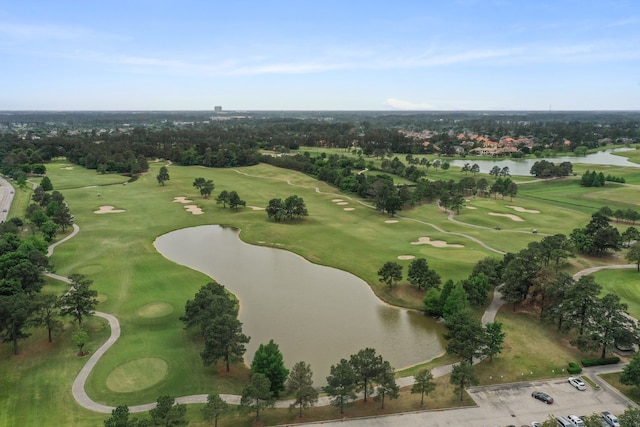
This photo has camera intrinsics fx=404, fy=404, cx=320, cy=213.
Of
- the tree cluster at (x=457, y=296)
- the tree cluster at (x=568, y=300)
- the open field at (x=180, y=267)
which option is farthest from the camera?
the tree cluster at (x=457, y=296)

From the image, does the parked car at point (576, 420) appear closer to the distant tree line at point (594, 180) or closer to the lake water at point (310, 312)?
the lake water at point (310, 312)

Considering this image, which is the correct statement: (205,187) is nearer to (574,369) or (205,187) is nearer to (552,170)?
(574,369)

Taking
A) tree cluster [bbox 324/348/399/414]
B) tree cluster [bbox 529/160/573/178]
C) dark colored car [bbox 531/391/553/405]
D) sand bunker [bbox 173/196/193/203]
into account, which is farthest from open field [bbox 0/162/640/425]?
tree cluster [bbox 529/160/573/178]

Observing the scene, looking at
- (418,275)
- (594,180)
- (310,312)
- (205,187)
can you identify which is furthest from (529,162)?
(310,312)

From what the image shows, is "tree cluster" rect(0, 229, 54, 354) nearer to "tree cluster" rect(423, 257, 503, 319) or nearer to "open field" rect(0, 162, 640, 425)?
"open field" rect(0, 162, 640, 425)

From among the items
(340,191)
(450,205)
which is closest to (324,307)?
(450,205)

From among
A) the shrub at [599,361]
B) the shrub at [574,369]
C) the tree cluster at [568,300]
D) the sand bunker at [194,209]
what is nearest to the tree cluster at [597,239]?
the tree cluster at [568,300]

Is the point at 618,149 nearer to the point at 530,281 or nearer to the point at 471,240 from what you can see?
the point at 471,240
